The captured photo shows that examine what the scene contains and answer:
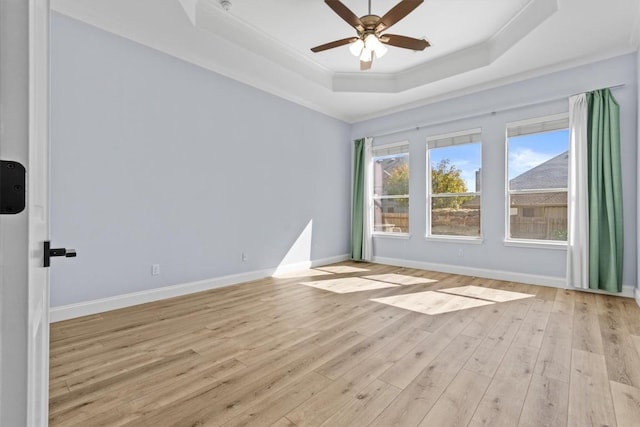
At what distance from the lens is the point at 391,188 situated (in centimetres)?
598

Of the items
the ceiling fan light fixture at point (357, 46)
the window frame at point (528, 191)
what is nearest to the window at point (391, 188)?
the window frame at point (528, 191)

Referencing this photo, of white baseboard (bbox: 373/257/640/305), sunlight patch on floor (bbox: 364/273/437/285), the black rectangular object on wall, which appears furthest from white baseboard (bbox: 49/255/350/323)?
the black rectangular object on wall

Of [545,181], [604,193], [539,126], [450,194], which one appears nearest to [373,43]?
[539,126]

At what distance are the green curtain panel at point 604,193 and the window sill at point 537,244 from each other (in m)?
0.34

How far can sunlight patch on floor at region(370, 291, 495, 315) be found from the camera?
3274 millimetres

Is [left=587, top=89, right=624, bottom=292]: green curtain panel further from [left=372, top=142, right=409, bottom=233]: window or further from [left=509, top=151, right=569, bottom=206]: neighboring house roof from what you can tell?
[left=372, top=142, right=409, bottom=233]: window

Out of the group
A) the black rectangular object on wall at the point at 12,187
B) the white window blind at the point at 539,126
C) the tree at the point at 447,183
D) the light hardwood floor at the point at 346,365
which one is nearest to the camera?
the black rectangular object on wall at the point at 12,187

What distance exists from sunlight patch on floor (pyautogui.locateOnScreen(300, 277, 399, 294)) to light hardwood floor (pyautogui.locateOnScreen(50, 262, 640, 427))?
60 cm

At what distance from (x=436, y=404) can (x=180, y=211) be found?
3.23 m

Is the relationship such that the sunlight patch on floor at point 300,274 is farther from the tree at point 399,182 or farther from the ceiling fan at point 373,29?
the ceiling fan at point 373,29

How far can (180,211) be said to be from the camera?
12.2 ft

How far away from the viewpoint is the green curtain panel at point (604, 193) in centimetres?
362

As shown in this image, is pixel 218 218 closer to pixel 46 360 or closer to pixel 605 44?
pixel 46 360

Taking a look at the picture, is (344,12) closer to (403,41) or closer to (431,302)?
(403,41)
